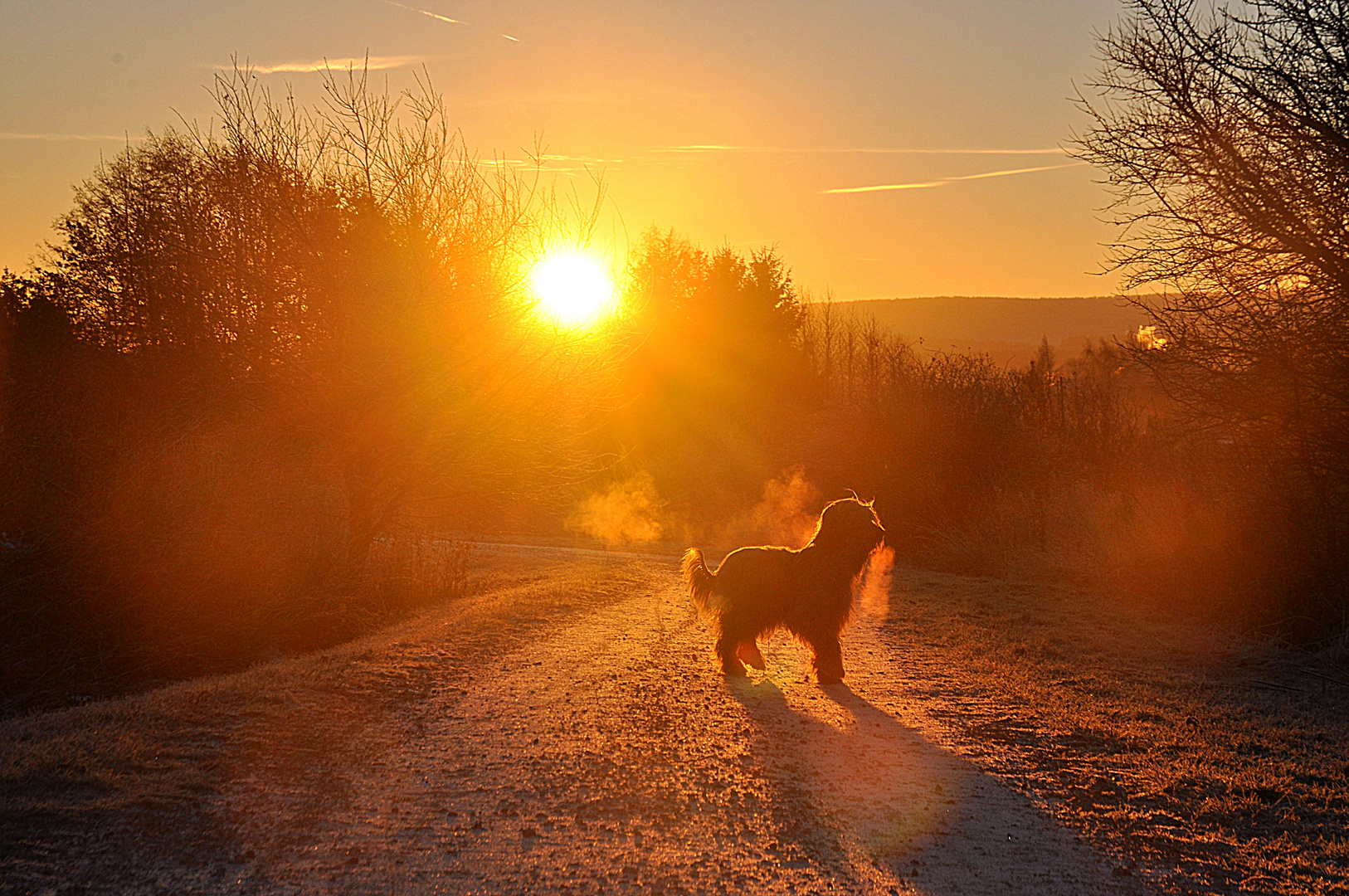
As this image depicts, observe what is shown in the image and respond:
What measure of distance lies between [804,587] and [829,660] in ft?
2.38

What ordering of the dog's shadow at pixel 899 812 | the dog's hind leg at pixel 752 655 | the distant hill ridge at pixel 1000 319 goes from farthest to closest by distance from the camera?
1. the distant hill ridge at pixel 1000 319
2. the dog's hind leg at pixel 752 655
3. the dog's shadow at pixel 899 812

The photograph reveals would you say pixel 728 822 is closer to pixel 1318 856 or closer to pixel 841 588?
pixel 1318 856

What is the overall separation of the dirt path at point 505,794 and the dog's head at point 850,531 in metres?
1.35

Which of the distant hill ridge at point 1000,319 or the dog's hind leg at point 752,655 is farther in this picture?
the distant hill ridge at point 1000,319

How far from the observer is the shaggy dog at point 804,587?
8.70 meters

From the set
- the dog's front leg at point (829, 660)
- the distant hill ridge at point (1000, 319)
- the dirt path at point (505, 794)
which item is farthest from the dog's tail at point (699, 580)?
the distant hill ridge at point (1000, 319)

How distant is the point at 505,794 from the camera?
5227mm

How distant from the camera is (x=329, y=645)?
11.6 metres

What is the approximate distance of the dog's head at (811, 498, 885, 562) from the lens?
882cm

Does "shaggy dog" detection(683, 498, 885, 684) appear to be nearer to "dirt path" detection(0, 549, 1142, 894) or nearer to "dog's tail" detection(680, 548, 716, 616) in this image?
"dog's tail" detection(680, 548, 716, 616)

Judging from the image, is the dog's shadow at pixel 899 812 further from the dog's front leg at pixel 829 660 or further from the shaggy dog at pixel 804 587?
the shaggy dog at pixel 804 587

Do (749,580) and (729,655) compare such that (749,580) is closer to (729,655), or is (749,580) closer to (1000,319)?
(729,655)

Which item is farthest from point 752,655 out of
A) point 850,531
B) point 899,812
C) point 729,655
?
point 899,812

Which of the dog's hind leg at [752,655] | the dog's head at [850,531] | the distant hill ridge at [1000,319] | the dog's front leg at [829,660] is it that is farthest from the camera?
the distant hill ridge at [1000,319]
